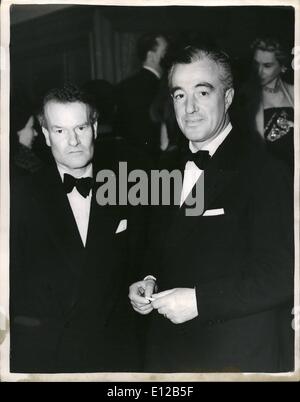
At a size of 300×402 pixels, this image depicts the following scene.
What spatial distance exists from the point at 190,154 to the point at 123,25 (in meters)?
0.52

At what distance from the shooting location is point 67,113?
6.29 feet

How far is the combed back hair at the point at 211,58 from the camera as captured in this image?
1.91 metres

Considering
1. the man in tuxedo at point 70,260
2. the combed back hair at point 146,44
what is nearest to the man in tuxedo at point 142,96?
the combed back hair at point 146,44

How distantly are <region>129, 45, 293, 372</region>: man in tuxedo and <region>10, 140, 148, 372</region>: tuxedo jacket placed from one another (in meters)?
0.09

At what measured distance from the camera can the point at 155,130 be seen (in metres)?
1.93

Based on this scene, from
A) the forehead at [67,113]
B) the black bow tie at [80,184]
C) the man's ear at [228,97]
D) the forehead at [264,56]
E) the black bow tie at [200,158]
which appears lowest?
the black bow tie at [80,184]

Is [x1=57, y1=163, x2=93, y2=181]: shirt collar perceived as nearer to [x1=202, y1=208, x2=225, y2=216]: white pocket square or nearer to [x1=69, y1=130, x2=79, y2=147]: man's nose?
[x1=69, y1=130, x2=79, y2=147]: man's nose

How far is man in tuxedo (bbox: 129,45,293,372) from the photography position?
1905 millimetres

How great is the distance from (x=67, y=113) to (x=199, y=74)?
1.60ft

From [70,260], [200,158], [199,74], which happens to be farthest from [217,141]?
[70,260]

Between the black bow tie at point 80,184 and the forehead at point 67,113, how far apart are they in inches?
7.5

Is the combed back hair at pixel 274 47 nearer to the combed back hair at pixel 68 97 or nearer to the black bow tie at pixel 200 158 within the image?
the black bow tie at pixel 200 158

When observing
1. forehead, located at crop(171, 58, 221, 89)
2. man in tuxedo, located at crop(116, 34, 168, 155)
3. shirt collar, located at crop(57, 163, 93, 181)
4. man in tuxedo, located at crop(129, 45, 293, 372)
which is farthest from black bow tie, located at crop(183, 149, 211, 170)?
shirt collar, located at crop(57, 163, 93, 181)

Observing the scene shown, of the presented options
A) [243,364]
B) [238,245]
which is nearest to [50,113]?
[238,245]
